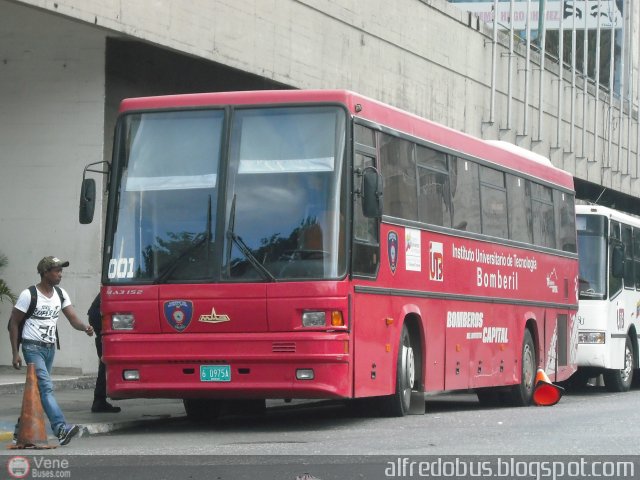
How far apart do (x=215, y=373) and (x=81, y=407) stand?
179 inches

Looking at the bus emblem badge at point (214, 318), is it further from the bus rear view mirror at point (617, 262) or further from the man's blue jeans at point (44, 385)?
the bus rear view mirror at point (617, 262)

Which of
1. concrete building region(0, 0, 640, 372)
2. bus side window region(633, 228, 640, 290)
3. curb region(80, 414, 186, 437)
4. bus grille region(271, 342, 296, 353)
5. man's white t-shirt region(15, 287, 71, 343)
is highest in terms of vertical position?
concrete building region(0, 0, 640, 372)

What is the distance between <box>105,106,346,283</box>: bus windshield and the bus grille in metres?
0.63

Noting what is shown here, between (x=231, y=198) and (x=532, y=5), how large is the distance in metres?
33.2

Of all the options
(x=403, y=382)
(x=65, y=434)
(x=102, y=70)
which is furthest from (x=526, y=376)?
(x=65, y=434)

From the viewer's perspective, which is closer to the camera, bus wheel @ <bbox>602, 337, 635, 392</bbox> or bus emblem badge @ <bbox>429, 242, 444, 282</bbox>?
bus emblem badge @ <bbox>429, 242, 444, 282</bbox>

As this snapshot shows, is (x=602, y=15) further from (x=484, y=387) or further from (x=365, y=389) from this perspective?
(x=365, y=389)

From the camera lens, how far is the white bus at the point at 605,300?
2491cm

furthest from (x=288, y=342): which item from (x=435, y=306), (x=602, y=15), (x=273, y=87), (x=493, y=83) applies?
(x=602, y=15)

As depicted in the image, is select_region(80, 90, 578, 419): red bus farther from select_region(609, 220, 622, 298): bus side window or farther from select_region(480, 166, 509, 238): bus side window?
select_region(609, 220, 622, 298): bus side window

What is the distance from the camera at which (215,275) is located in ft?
46.4

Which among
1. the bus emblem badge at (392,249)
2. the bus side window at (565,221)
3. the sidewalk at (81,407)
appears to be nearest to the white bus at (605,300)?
the bus side window at (565,221)

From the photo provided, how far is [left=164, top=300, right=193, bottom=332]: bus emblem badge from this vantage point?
46.4ft

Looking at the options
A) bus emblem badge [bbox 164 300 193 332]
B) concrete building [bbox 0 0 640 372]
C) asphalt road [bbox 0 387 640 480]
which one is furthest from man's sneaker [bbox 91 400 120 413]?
concrete building [bbox 0 0 640 372]
